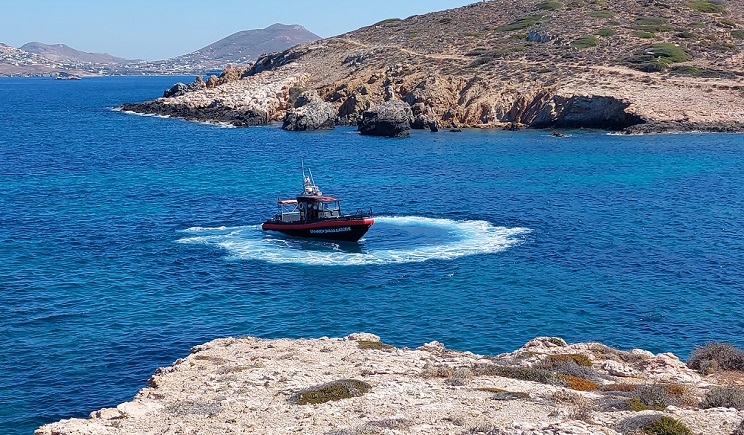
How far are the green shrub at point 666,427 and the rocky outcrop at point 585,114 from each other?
8899 cm

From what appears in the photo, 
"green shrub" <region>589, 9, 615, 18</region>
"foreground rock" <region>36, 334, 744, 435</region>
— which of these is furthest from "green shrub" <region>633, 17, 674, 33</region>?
"foreground rock" <region>36, 334, 744, 435</region>

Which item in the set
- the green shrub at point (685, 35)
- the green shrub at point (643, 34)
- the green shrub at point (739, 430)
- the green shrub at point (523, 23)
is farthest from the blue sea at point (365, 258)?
the green shrub at point (523, 23)

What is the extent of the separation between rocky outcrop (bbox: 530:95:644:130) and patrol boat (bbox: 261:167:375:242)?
60.1 metres

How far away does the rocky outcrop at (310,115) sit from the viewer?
375ft

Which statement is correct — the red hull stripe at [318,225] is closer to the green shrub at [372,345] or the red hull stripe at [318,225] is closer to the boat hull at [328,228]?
the boat hull at [328,228]

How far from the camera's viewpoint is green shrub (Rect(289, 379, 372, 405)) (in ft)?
73.9

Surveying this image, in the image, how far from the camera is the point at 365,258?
47.5 metres

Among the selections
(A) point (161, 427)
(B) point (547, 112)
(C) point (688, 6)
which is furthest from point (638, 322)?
(C) point (688, 6)

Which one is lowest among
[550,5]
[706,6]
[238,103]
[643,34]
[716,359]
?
[716,359]

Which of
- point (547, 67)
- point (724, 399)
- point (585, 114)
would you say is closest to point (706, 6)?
point (547, 67)

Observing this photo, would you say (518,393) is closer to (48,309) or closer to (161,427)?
(161,427)

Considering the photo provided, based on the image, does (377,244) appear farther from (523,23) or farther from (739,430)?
(523,23)

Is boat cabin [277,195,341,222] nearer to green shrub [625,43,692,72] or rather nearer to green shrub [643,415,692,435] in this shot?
green shrub [643,415,692,435]

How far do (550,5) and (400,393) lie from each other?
14497 cm
